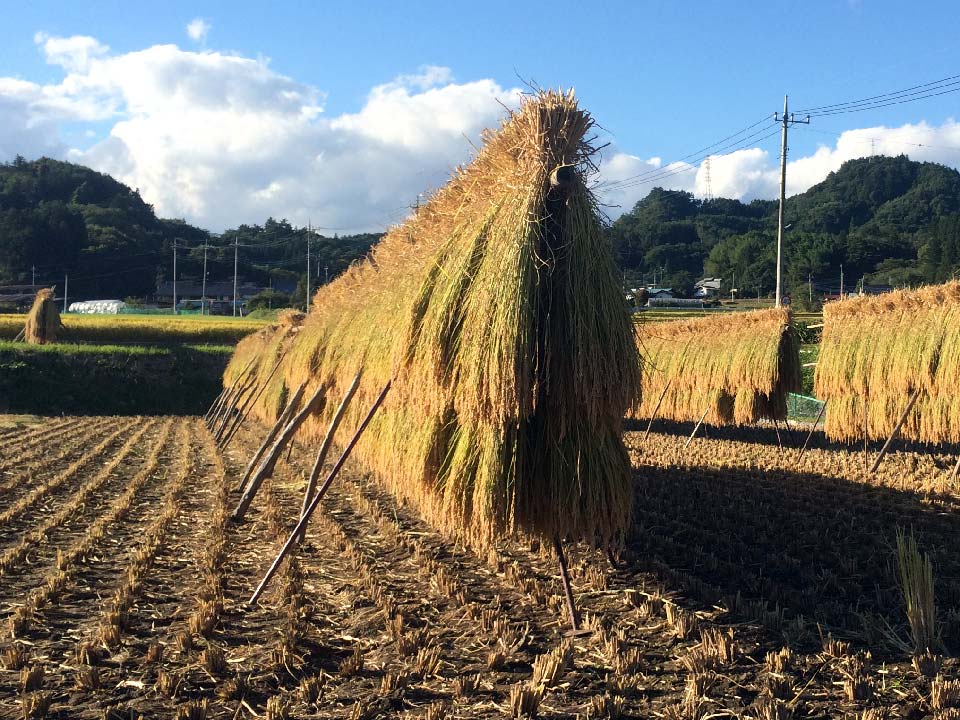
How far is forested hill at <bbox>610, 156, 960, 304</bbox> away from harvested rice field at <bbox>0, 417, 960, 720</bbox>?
34236 millimetres

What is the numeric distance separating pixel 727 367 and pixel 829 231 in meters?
63.2

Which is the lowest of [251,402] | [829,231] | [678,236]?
[251,402]

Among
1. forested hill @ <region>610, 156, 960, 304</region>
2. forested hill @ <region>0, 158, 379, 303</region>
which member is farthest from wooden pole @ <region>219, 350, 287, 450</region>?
forested hill @ <region>0, 158, 379, 303</region>

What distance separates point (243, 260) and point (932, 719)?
309 feet

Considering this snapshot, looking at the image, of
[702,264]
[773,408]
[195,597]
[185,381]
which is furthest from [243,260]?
[195,597]

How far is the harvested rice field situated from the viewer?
3930 mm

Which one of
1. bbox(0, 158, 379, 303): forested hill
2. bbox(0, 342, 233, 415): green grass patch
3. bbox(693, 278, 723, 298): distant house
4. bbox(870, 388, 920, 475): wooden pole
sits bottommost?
bbox(0, 342, 233, 415): green grass patch

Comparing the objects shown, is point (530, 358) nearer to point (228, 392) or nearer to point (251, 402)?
point (251, 402)

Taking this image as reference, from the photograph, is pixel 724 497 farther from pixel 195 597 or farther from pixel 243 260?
pixel 243 260

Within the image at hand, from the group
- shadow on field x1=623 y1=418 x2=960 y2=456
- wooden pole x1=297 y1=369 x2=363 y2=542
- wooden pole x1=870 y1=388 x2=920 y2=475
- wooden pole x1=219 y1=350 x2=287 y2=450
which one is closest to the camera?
wooden pole x1=297 y1=369 x2=363 y2=542

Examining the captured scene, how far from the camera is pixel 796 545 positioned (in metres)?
6.91

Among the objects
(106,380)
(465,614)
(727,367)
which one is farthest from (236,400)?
(465,614)

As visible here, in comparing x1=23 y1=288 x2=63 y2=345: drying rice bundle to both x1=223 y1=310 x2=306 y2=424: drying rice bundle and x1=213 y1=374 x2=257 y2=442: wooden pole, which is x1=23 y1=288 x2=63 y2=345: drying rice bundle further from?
x1=213 y1=374 x2=257 y2=442: wooden pole

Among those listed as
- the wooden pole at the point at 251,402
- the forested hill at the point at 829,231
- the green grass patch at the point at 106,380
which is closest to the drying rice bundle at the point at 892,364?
the wooden pole at the point at 251,402
